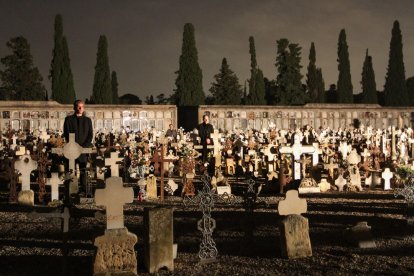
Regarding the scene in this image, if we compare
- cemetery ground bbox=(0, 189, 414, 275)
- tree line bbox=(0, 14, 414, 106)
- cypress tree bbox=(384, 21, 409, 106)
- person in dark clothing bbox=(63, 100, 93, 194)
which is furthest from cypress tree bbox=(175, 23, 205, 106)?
cemetery ground bbox=(0, 189, 414, 275)

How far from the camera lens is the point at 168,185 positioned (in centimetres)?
1213

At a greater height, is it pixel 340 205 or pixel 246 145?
pixel 246 145

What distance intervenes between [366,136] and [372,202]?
1087 centimetres

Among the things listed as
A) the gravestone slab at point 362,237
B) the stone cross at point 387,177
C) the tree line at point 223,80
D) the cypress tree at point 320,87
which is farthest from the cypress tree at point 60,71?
the gravestone slab at point 362,237

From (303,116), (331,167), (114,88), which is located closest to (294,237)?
(331,167)

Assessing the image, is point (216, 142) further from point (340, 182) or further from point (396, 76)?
point (396, 76)

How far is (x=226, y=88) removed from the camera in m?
Result: 48.2

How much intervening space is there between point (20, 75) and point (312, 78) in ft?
87.4

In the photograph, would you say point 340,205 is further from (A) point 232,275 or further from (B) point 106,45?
(B) point 106,45

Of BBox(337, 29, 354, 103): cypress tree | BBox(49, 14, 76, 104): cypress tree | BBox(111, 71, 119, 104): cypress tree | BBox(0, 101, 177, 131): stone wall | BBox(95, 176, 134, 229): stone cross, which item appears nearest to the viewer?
BBox(95, 176, 134, 229): stone cross

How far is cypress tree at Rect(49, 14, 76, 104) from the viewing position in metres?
37.4

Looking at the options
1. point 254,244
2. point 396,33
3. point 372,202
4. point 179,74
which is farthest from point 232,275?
point 396,33

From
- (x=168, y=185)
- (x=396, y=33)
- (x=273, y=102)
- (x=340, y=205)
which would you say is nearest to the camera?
(x=340, y=205)

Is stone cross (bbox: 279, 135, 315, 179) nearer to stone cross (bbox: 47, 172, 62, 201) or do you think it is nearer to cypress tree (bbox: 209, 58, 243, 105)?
stone cross (bbox: 47, 172, 62, 201)
